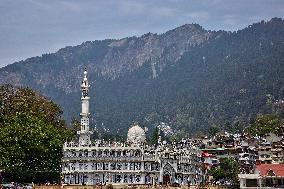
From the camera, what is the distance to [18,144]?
8394 centimetres

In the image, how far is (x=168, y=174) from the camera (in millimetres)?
86062

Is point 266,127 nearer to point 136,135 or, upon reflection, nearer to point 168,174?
point 136,135

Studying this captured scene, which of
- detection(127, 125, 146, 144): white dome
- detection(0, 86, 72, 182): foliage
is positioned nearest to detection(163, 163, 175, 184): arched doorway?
detection(127, 125, 146, 144): white dome

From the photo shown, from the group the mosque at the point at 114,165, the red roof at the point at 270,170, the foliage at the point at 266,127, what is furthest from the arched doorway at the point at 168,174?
the foliage at the point at 266,127

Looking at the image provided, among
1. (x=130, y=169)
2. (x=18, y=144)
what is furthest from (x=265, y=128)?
(x=18, y=144)

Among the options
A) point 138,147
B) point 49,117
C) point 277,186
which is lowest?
point 277,186

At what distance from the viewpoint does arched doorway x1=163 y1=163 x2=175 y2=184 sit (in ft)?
282

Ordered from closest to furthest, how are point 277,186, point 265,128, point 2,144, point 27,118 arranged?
point 277,186
point 2,144
point 27,118
point 265,128

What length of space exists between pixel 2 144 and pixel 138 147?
18886 millimetres

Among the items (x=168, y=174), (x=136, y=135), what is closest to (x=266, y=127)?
(x=136, y=135)

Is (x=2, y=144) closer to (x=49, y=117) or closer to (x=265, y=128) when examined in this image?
(x=49, y=117)

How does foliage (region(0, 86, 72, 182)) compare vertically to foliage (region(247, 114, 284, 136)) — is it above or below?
below

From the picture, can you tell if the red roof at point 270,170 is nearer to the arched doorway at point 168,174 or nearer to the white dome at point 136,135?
the arched doorway at point 168,174

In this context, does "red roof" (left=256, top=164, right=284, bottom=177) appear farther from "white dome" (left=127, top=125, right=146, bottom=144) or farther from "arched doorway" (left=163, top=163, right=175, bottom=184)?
"white dome" (left=127, top=125, right=146, bottom=144)
